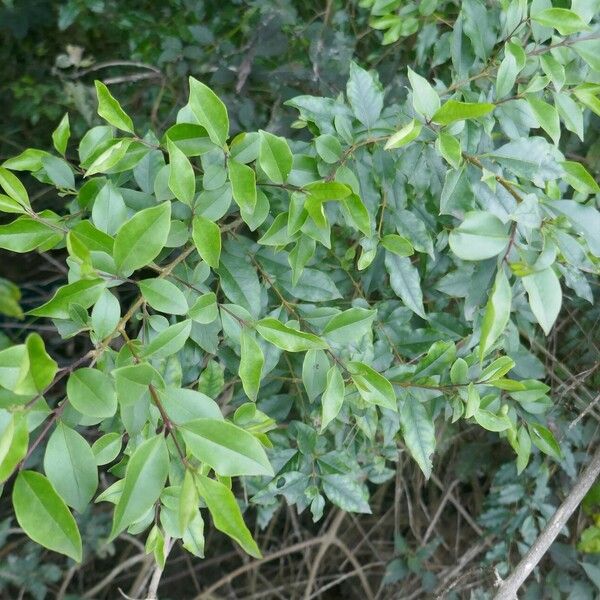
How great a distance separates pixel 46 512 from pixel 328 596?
1.57 m

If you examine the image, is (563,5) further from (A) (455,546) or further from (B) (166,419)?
(A) (455,546)

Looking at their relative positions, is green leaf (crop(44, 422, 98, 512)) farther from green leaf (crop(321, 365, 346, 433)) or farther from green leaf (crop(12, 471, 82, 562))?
green leaf (crop(321, 365, 346, 433))

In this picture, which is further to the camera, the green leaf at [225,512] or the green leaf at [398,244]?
the green leaf at [398,244]

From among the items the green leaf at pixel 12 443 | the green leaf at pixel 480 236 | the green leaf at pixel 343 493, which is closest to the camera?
the green leaf at pixel 12 443

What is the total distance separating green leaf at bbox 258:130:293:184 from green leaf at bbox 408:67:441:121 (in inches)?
5.5

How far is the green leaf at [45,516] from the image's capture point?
0.55m

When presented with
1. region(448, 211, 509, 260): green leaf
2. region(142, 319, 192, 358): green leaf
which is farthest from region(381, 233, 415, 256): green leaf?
region(142, 319, 192, 358): green leaf

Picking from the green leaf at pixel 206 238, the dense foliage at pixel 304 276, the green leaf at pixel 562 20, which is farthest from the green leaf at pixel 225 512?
the green leaf at pixel 562 20

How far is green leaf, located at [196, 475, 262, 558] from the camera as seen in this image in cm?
57

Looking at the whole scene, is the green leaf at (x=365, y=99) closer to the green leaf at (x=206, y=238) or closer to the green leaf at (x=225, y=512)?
the green leaf at (x=206, y=238)

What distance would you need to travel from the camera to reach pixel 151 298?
70 centimetres

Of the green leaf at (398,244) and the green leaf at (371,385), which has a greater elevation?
the green leaf at (398,244)

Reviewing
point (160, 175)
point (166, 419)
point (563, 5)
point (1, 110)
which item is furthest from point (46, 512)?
point (1, 110)

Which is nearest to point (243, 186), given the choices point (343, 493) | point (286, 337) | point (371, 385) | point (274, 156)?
point (274, 156)
